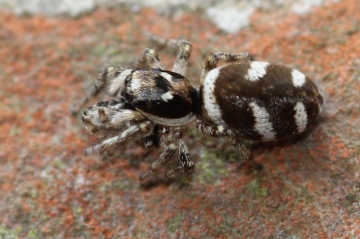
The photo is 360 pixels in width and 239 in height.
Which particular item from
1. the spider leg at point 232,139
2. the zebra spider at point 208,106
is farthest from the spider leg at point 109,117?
the spider leg at point 232,139

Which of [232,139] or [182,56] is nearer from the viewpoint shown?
[232,139]

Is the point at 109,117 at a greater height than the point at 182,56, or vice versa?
the point at 182,56

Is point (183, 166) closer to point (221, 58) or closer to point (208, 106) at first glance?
point (208, 106)

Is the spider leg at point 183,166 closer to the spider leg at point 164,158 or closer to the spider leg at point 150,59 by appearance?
the spider leg at point 164,158

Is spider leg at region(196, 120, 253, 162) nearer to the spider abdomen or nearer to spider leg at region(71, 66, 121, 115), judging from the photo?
the spider abdomen

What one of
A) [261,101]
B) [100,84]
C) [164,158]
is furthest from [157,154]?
[261,101]

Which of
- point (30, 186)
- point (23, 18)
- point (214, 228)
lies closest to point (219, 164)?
point (214, 228)

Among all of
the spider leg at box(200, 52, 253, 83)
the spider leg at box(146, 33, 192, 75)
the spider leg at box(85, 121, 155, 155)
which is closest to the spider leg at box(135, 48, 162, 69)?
the spider leg at box(146, 33, 192, 75)
